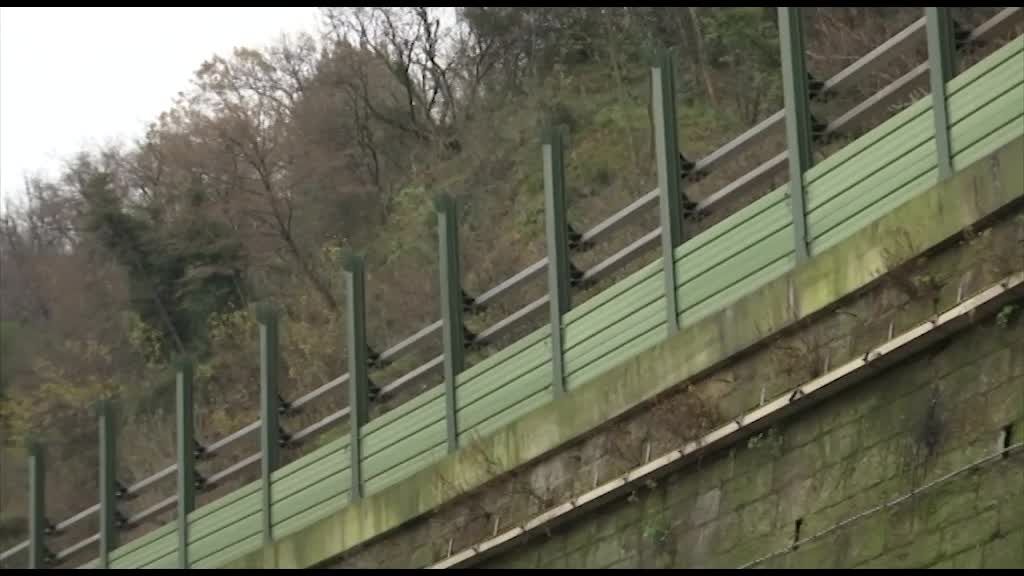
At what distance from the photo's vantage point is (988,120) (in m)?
11.4

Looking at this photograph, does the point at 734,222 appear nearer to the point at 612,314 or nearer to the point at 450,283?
the point at 612,314

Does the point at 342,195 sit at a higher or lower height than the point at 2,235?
lower

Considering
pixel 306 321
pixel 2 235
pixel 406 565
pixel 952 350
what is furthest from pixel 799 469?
pixel 2 235

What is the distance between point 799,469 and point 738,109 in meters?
26.8

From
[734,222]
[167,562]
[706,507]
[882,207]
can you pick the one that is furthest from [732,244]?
[167,562]

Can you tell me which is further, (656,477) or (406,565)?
(406,565)

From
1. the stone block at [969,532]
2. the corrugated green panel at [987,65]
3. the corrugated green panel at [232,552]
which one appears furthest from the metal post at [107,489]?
the stone block at [969,532]

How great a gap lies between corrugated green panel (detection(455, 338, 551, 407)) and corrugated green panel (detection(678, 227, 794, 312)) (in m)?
1.59

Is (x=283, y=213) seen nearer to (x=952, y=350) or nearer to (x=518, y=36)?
(x=518, y=36)

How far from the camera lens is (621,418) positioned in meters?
13.5

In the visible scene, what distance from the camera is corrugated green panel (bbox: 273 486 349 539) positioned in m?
16.5

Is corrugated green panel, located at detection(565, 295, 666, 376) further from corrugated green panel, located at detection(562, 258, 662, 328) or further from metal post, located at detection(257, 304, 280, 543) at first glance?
metal post, located at detection(257, 304, 280, 543)

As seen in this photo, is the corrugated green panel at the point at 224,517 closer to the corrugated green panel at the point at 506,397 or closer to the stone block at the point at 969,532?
the corrugated green panel at the point at 506,397

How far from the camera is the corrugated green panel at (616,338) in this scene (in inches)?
539
